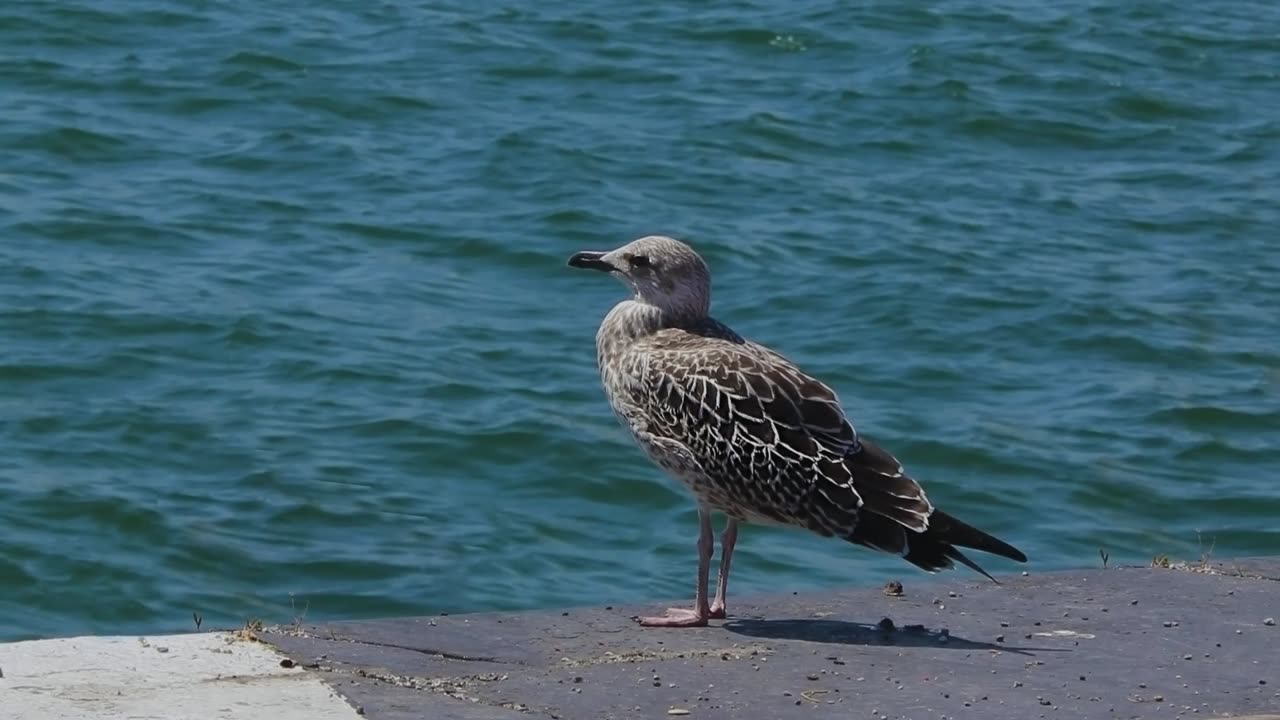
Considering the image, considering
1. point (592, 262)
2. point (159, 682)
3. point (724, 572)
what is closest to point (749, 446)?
point (724, 572)

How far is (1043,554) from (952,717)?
540 centimetres

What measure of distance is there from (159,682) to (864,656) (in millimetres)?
1793

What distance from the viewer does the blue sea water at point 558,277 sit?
1059 cm

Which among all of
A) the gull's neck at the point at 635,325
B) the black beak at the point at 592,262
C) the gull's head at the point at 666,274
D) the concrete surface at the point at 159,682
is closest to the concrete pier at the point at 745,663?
the concrete surface at the point at 159,682

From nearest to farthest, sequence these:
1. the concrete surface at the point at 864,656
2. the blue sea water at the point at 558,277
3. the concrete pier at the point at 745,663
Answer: the concrete pier at the point at 745,663 < the concrete surface at the point at 864,656 < the blue sea water at the point at 558,277

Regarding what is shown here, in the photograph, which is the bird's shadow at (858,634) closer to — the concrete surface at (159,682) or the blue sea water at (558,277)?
the concrete surface at (159,682)

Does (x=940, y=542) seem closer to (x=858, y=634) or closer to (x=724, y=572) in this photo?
(x=858, y=634)

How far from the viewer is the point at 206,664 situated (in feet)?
18.1

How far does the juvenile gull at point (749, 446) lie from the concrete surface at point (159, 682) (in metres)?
1.32

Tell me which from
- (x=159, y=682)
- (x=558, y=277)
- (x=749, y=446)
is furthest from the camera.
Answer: (x=558, y=277)

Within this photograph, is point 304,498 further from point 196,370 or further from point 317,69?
point 317,69

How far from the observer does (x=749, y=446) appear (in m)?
6.50

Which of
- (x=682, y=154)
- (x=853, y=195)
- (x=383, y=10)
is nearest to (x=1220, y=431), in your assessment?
(x=853, y=195)

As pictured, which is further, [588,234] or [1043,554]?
[588,234]
